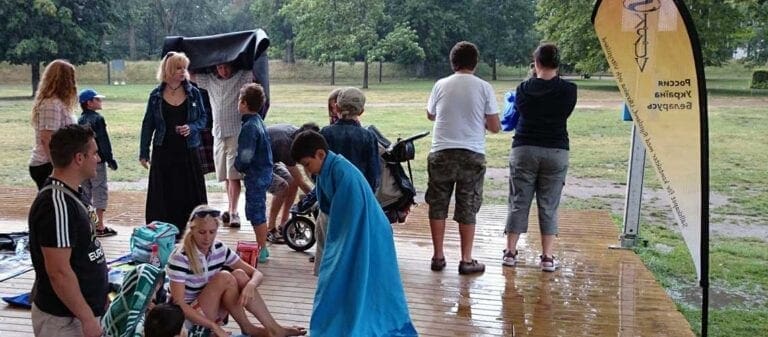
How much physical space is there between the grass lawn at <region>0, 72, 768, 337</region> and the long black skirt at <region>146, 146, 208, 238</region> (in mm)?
3153

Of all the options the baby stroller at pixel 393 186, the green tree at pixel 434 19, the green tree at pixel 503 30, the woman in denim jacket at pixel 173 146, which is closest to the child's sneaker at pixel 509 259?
the baby stroller at pixel 393 186

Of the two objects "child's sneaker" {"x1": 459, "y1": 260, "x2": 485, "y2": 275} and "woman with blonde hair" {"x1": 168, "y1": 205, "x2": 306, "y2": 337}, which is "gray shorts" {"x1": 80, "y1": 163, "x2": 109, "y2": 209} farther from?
"child's sneaker" {"x1": 459, "y1": 260, "x2": 485, "y2": 275}

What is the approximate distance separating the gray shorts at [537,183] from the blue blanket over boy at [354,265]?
1569 millimetres

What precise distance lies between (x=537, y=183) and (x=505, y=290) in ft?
2.36

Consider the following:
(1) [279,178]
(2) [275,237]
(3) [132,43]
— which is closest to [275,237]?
(2) [275,237]

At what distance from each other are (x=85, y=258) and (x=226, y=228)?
131 inches

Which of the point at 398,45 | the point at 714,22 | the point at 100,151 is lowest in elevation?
the point at 100,151

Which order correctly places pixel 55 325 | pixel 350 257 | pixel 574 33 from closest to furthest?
pixel 55 325
pixel 350 257
pixel 574 33

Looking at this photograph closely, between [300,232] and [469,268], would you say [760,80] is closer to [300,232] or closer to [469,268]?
[469,268]

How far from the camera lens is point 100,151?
514 centimetres

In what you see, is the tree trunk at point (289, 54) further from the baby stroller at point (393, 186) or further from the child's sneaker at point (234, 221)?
the baby stroller at point (393, 186)

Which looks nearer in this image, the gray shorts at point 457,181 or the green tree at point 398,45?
the gray shorts at point 457,181

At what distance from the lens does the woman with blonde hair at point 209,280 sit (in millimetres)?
3092

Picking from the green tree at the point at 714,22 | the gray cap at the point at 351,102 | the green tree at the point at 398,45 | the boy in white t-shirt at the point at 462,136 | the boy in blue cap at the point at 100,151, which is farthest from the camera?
the green tree at the point at 398,45
